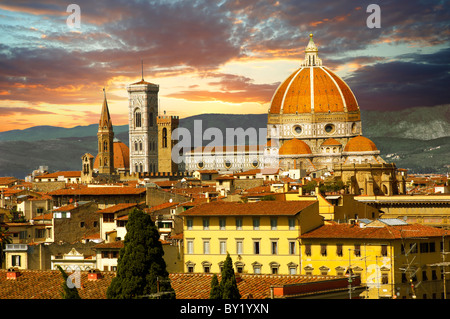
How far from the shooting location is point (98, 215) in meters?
49.8

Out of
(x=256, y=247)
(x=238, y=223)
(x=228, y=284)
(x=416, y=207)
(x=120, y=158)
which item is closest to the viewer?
(x=228, y=284)

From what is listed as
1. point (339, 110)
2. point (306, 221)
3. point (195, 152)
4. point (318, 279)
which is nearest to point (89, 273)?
point (318, 279)

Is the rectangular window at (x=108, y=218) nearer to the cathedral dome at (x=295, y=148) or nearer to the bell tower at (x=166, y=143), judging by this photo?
the cathedral dome at (x=295, y=148)

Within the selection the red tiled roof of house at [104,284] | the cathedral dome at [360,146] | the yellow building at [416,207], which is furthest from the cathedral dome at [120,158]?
the red tiled roof of house at [104,284]

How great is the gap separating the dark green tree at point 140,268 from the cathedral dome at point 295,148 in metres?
108

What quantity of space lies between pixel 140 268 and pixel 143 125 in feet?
443

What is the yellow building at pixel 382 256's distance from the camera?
34.0 m

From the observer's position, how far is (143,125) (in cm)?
15938

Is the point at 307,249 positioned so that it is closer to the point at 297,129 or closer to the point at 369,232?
the point at 369,232

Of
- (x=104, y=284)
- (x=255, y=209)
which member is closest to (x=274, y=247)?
(x=255, y=209)

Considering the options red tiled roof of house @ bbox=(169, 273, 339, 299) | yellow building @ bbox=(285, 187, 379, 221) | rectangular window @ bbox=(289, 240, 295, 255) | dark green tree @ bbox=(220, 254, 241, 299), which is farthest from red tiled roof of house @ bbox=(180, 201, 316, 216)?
dark green tree @ bbox=(220, 254, 241, 299)
